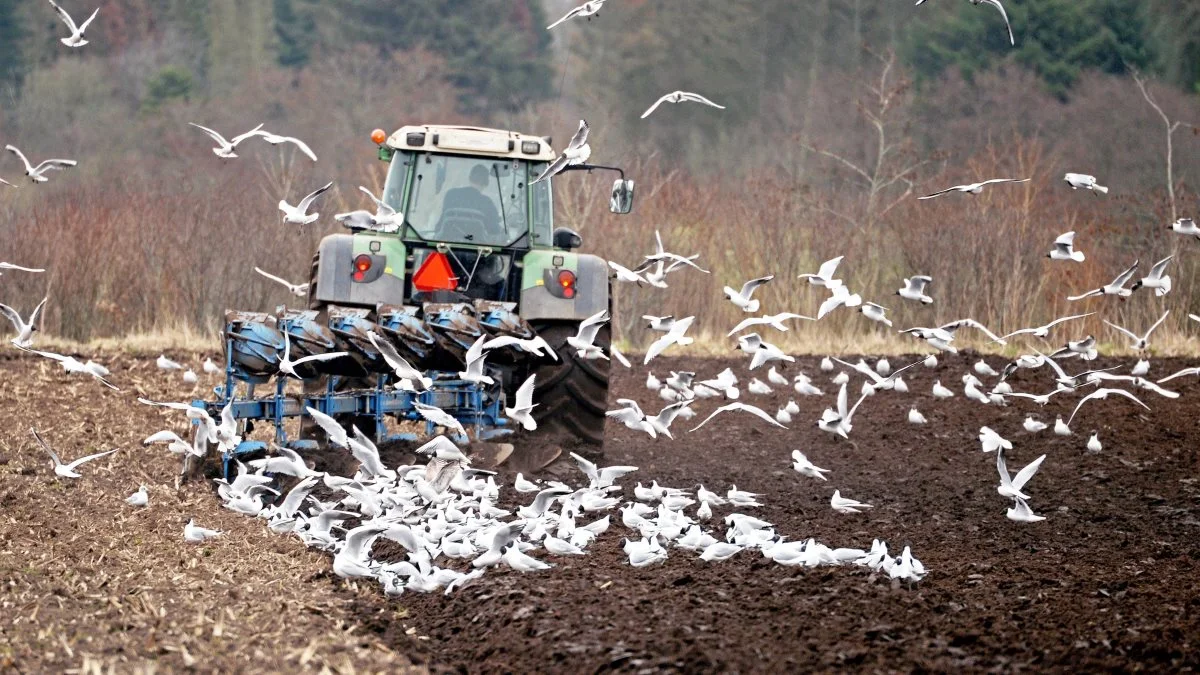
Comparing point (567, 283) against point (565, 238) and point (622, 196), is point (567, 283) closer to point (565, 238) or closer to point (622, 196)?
point (622, 196)

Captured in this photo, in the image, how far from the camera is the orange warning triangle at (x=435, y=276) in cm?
962

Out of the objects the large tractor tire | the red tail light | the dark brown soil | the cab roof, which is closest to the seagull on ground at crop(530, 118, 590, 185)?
the red tail light

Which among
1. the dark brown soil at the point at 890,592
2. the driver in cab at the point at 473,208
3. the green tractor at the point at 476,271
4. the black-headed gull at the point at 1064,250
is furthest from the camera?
the driver in cab at the point at 473,208

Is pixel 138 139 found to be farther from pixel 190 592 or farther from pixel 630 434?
pixel 190 592

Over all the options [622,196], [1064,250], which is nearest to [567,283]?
[622,196]

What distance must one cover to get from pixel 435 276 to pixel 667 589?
413cm

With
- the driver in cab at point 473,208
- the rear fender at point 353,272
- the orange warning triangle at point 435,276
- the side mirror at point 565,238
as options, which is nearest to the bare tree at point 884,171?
the side mirror at point 565,238

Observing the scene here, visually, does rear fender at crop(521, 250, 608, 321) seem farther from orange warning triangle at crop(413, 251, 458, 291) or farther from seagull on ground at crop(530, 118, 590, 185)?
seagull on ground at crop(530, 118, 590, 185)

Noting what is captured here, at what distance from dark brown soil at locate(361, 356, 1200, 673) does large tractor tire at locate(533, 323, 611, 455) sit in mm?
454

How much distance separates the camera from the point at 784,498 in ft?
28.9

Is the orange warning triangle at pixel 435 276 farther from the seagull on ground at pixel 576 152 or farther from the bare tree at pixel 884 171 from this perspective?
the bare tree at pixel 884 171

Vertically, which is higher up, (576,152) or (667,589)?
(576,152)

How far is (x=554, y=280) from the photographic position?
9.45 m

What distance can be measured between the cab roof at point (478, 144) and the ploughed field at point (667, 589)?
210 centimetres
